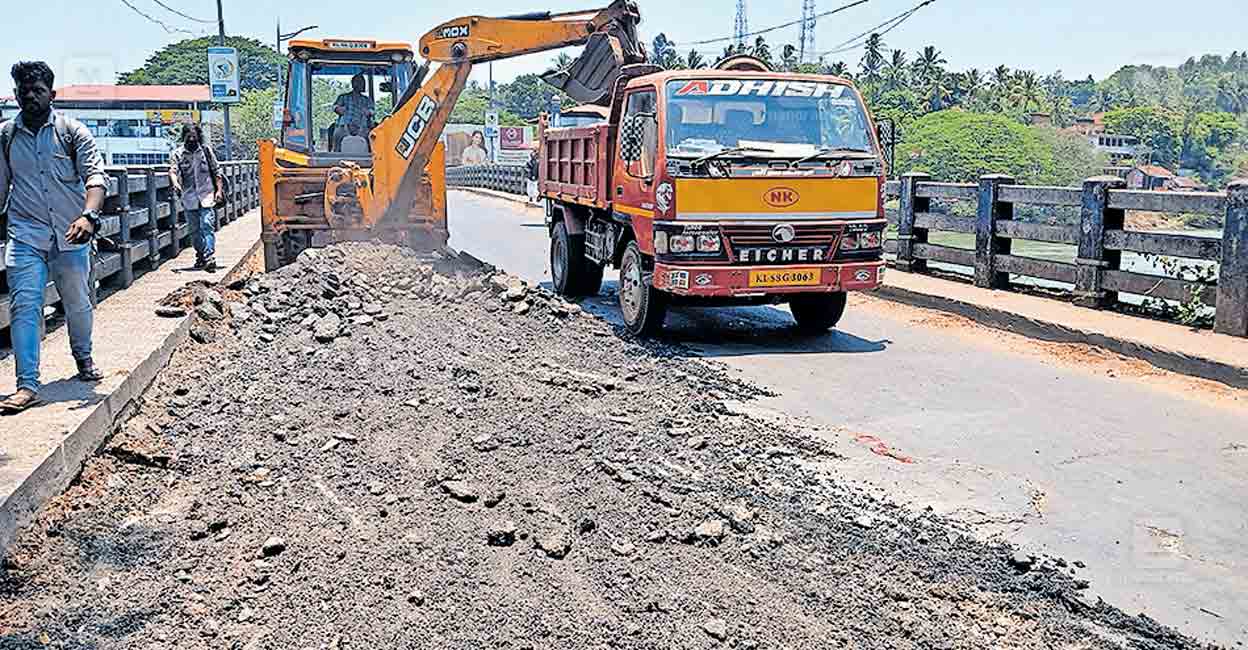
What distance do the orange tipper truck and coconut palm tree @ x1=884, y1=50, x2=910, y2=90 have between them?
279 ft

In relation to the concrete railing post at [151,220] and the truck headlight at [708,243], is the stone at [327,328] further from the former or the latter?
the concrete railing post at [151,220]

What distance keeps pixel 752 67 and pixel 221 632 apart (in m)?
8.15

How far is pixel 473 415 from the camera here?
22.9 ft

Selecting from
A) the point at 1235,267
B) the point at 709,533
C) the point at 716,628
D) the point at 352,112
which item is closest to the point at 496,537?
the point at 709,533

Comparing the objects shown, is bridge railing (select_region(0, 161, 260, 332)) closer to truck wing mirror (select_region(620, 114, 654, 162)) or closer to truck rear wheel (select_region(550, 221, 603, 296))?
truck wing mirror (select_region(620, 114, 654, 162))

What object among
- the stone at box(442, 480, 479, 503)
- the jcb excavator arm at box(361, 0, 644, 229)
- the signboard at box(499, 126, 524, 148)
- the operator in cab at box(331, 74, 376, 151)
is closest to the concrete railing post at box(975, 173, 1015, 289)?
the jcb excavator arm at box(361, 0, 644, 229)

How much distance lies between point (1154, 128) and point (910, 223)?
52297 millimetres

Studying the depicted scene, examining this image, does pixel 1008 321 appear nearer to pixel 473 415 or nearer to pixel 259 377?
pixel 473 415

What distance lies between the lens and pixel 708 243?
9297 millimetres

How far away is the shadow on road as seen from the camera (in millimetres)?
9797

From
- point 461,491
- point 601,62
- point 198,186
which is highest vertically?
point 601,62

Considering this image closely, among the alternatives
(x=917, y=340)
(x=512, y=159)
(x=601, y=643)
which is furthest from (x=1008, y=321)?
(x=512, y=159)

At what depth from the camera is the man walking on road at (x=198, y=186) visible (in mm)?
13773

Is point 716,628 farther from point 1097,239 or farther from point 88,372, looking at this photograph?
point 1097,239
